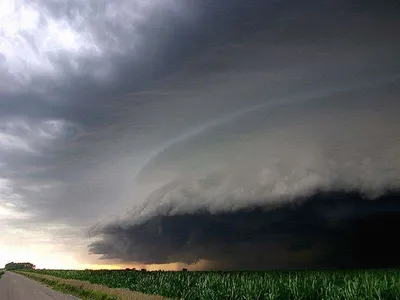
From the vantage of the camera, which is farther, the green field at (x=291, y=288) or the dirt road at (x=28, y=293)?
the dirt road at (x=28, y=293)

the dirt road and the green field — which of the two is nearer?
the green field

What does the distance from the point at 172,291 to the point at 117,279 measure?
24583mm

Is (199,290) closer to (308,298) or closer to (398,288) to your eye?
(308,298)

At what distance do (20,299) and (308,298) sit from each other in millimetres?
26887

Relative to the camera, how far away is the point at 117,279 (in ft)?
197

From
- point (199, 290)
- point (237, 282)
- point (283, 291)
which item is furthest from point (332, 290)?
point (199, 290)

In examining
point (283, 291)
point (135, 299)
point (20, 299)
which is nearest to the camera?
point (283, 291)

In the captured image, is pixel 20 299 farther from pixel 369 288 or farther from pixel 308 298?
pixel 369 288

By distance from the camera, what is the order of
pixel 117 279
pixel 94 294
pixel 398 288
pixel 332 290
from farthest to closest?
pixel 117 279 < pixel 94 294 < pixel 332 290 < pixel 398 288

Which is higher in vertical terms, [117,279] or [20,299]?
[117,279]

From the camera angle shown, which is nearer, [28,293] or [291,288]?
[291,288]

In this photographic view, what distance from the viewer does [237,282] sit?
109 ft

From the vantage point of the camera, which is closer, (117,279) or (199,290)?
(199,290)

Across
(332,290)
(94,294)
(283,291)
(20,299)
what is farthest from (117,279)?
(332,290)
